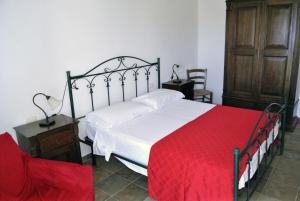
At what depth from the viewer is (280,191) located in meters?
2.56

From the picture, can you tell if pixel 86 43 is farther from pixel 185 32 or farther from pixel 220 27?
pixel 220 27

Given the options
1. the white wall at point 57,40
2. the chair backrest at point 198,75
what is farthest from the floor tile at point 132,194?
the chair backrest at point 198,75

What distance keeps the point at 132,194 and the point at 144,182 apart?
0.77 feet

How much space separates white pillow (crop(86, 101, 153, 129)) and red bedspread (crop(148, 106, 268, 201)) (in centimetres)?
64

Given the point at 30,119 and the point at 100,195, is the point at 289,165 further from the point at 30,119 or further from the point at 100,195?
the point at 30,119

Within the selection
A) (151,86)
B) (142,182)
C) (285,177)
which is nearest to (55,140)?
(142,182)

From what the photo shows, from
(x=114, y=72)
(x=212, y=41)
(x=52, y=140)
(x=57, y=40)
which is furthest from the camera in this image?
(x=212, y=41)

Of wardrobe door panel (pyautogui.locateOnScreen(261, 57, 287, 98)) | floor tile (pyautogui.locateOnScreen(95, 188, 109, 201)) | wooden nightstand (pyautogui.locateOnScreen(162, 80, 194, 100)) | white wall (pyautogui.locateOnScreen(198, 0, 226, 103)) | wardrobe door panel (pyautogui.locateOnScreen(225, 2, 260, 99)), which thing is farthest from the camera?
white wall (pyautogui.locateOnScreen(198, 0, 226, 103))

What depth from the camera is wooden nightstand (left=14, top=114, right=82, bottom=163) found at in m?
2.37

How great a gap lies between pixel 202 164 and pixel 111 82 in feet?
6.06

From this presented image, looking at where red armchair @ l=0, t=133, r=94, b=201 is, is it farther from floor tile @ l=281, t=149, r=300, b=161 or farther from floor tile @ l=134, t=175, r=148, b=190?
floor tile @ l=281, t=149, r=300, b=161

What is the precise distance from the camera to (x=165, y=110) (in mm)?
3363

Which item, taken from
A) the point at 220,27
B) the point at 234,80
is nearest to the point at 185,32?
the point at 220,27

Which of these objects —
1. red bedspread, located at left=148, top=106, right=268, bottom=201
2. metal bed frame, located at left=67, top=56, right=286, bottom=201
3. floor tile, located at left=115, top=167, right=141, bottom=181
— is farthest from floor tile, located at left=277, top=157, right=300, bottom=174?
floor tile, located at left=115, top=167, right=141, bottom=181
